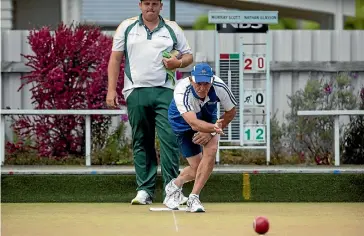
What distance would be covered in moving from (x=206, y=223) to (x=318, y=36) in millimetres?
6867

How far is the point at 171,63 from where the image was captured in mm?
10680

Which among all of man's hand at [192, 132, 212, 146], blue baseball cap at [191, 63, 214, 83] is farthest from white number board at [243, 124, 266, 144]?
blue baseball cap at [191, 63, 214, 83]

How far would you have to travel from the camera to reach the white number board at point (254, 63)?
44.5 ft

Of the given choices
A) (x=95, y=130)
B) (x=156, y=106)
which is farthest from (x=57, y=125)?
(x=156, y=106)

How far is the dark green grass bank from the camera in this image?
1154cm

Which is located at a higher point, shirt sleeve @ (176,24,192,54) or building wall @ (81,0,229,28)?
building wall @ (81,0,229,28)

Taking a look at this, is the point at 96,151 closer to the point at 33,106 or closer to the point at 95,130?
the point at 95,130

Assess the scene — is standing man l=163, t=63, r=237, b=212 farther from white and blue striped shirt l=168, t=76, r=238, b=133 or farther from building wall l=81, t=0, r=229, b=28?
building wall l=81, t=0, r=229, b=28

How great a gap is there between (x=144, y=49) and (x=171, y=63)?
0.29 meters

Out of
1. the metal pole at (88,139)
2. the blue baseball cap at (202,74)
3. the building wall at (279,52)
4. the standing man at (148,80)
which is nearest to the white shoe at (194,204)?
the standing man at (148,80)

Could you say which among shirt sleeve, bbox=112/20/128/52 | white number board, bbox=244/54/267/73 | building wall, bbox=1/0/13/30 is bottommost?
white number board, bbox=244/54/267/73

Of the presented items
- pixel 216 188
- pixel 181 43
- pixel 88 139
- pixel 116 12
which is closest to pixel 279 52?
pixel 88 139

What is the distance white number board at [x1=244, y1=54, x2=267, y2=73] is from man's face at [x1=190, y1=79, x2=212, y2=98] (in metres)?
3.66

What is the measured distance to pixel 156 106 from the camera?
35.6 ft
